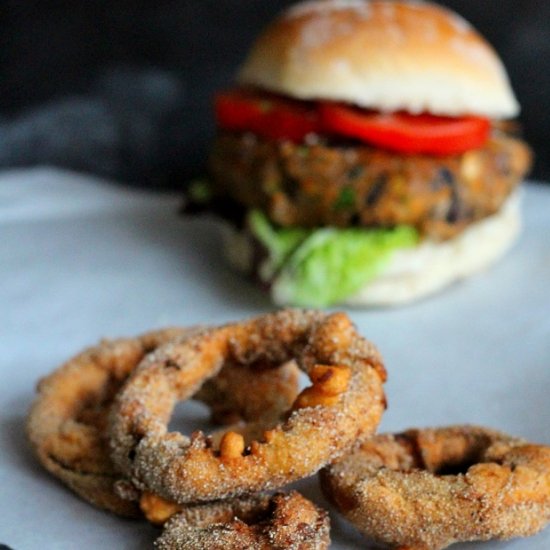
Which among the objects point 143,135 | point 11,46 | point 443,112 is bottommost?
point 143,135

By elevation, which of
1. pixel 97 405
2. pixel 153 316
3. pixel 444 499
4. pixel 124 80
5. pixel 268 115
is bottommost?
pixel 153 316

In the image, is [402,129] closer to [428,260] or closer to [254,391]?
[428,260]

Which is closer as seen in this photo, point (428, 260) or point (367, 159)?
point (367, 159)

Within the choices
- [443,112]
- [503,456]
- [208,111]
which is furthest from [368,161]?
[208,111]

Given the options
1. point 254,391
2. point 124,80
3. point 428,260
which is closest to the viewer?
point 254,391

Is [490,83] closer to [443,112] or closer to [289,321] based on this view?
[443,112]

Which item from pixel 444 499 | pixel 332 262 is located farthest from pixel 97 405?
pixel 332 262

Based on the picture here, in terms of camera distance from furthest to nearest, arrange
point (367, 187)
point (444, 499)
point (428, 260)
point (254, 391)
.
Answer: point (428, 260), point (367, 187), point (254, 391), point (444, 499)
